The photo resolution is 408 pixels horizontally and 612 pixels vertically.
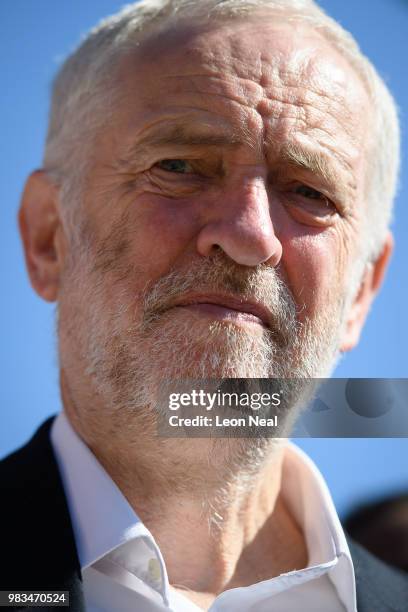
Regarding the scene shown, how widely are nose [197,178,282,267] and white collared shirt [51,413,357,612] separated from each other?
64 cm

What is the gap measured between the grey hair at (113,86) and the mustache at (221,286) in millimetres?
479

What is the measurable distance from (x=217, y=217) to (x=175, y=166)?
25 centimetres

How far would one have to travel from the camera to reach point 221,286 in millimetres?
1673

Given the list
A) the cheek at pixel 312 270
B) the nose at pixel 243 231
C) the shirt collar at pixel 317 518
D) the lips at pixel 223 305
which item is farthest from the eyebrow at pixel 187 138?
the shirt collar at pixel 317 518

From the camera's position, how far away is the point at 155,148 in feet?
6.17

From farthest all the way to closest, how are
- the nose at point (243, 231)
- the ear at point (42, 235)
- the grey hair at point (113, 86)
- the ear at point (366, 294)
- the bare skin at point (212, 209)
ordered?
the ear at point (366, 294), the ear at point (42, 235), the grey hair at point (113, 86), the bare skin at point (212, 209), the nose at point (243, 231)

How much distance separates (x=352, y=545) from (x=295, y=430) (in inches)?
16.3

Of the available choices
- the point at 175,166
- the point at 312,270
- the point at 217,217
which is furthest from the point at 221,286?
the point at 175,166

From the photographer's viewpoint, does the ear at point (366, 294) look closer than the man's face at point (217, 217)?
No

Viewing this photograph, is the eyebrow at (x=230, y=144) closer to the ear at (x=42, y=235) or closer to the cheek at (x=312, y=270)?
the cheek at (x=312, y=270)

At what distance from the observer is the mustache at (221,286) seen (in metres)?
1.68

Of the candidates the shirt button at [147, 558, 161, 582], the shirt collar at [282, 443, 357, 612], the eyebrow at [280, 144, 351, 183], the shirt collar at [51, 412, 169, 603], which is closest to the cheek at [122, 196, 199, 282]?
the eyebrow at [280, 144, 351, 183]

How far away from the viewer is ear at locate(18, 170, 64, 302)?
84.7 inches

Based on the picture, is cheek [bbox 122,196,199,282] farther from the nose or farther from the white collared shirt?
the white collared shirt
